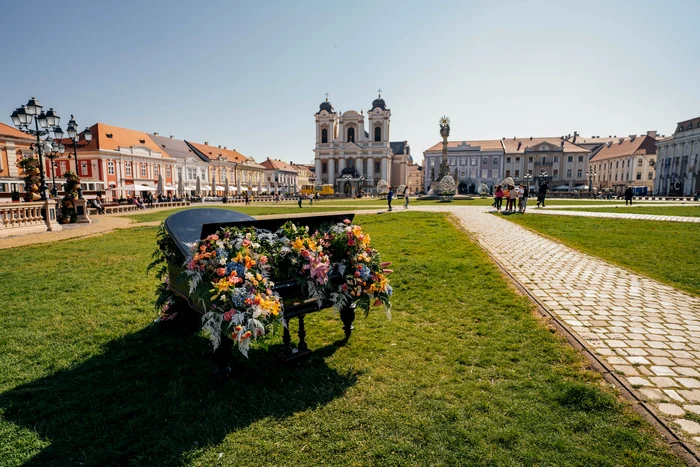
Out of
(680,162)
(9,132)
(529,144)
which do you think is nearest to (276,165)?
(529,144)

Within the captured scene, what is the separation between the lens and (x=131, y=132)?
59.1 meters

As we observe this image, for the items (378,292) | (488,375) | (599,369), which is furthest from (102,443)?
(599,369)

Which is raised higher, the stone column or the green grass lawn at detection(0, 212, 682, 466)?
the stone column

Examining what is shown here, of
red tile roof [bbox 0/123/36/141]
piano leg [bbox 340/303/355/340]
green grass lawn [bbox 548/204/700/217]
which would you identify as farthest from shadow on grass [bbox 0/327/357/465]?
red tile roof [bbox 0/123/36/141]

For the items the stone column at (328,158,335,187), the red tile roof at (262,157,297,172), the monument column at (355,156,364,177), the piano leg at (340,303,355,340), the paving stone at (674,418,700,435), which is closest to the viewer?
the paving stone at (674,418,700,435)

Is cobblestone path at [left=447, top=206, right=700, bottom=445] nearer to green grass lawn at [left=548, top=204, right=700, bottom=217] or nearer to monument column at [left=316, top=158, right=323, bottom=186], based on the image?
green grass lawn at [left=548, top=204, right=700, bottom=217]

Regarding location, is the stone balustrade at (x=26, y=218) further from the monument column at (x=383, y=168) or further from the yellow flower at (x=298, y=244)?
the monument column at (x=383, y=168)

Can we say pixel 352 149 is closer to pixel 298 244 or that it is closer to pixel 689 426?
pixel 298 244

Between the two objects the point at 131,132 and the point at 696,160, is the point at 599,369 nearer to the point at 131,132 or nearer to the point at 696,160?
the point at 131,132

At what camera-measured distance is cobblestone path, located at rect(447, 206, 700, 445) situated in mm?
3439

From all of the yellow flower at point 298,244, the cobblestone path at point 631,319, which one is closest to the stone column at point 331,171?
the cobblestone path at point 631,319

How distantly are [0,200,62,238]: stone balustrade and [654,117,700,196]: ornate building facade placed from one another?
84189 mm

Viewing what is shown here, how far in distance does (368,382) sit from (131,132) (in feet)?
222

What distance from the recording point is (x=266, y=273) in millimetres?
3717
